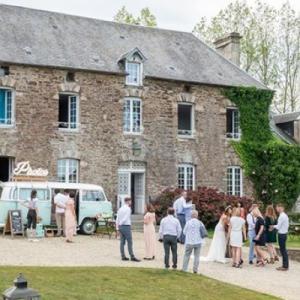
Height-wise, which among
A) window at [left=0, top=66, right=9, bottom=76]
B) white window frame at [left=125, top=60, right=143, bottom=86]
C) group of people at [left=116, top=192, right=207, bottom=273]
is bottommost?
group of people at [left=116, top=192, right=207, bottom=273]

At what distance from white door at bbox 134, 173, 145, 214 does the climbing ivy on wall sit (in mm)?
5034

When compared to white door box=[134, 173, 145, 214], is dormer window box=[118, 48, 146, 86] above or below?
above

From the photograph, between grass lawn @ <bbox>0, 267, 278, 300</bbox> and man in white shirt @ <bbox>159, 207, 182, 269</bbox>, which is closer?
grass lawn @ <bbox>0, 267, 278, 300</bbox>

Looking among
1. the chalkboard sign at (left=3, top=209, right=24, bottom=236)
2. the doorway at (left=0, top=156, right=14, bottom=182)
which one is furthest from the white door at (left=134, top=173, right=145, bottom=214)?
the chalkboard sign at (left=3, top=209, right=24, bottom=236)

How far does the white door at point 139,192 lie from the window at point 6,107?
638 cm

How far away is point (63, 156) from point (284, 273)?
1356 centimetres

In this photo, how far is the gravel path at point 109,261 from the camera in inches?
623

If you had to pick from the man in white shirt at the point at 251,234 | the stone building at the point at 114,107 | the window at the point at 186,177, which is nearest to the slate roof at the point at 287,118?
the stone building at the point at 114,107

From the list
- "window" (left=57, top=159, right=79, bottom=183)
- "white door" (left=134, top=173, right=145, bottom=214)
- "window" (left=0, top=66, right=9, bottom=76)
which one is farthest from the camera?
"white door" (left=134, top=173, right=145, bottom=214)

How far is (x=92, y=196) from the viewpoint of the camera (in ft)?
84.0

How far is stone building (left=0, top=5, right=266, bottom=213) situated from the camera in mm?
28531

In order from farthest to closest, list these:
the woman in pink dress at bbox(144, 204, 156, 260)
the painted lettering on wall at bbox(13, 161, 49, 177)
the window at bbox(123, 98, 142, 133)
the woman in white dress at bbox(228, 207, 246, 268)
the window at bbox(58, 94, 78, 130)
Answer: the window at bbox(123, 98, 142, 133), the window at bbox(58, 94, 78, 130), the painted lettering on wall at bbox(13, 161, 49, 177), the woman in pink dress at bbox(144, 204, 156, 260), the woman in white dress at bbox(228, 207, 246, 268)

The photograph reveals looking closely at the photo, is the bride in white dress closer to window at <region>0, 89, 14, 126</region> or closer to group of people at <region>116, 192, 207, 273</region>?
group of people at <region>116, 192, 207, 273</region>

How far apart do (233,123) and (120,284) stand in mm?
20315
